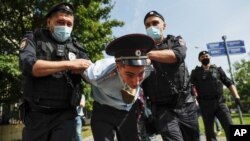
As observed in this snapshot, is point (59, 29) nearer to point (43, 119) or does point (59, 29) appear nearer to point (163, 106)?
point (43, 119)

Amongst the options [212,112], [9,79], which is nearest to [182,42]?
[212,112]

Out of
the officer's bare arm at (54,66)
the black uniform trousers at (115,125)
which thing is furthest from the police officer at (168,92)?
the officer's bare arm at (54,66)

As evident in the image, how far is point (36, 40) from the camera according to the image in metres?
4.17

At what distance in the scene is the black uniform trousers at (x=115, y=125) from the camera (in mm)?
3979

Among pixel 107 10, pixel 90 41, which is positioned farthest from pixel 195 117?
pixel 107 10

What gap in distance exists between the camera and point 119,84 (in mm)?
3689

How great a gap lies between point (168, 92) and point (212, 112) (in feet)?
10.8

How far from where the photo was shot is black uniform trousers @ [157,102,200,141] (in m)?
5.11

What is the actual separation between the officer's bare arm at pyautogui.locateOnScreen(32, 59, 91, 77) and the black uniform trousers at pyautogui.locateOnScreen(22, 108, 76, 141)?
47cm

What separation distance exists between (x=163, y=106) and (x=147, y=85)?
13.6 inches

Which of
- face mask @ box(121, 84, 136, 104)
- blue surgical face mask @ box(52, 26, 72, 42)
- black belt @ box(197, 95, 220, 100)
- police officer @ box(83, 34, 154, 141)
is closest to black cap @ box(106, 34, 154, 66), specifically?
police officer @ box(83, 34, 154, 141)

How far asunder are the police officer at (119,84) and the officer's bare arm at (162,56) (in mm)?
231

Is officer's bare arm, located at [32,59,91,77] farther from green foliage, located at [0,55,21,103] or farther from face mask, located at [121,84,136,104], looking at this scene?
green foliage, located at [0,55,21,103]

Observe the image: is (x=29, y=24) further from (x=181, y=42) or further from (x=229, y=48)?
(x=181, y=42)
